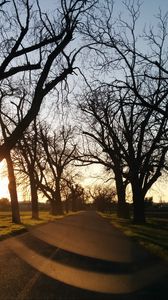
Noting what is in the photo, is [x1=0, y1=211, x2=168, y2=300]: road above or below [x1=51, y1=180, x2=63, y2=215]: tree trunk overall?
below

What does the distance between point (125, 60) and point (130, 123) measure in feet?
33.7

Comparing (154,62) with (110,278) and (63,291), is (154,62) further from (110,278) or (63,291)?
(63,291)

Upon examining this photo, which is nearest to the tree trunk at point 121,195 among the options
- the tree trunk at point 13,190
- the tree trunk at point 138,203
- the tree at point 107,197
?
the tree trunk at point 138,203

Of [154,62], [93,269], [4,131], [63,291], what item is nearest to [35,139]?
[4,131]

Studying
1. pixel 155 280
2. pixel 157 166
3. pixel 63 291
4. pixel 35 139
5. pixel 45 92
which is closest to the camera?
pixel 63 291

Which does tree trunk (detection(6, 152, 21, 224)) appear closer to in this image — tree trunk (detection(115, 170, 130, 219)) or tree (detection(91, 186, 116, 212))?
tree trunk (detection(115, 170, 130, 219))

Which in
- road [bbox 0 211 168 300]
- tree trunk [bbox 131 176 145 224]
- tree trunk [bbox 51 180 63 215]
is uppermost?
tree trunk [bbox 51 180 63 215]

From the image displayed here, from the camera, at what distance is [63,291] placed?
8.52 meters

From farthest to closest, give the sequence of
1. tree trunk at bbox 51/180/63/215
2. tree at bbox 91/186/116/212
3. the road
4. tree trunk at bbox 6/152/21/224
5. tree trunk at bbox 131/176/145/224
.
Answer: tree at bbox 91/186/116/212 < tree trunk at bbox 51/180/63/215 < tree trunk at bbox 6/152/21/224 < tree trunk at bbox 131/176/145/224 < the road

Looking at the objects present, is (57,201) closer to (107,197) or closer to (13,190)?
(13,190)

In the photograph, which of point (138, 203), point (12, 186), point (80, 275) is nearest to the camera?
point (80, 275)

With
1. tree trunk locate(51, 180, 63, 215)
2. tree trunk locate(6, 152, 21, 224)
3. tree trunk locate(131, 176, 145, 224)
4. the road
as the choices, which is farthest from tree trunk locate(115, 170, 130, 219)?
the road

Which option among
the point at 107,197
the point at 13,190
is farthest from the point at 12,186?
A: the point at 107,197

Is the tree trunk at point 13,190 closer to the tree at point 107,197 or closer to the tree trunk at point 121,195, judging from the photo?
the tree trunk at point 121,195
